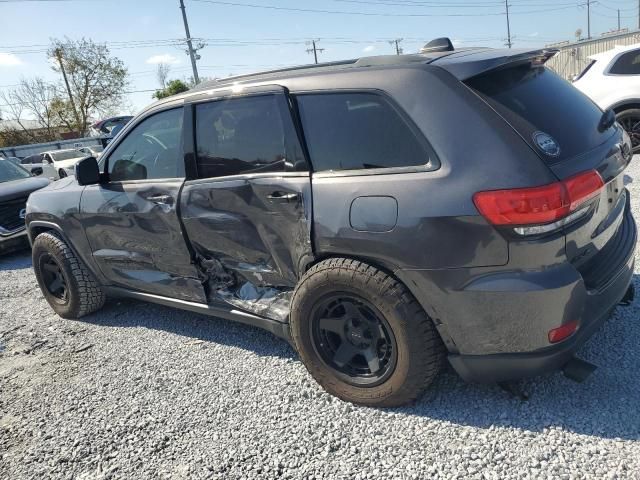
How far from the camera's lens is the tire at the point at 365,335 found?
233cm

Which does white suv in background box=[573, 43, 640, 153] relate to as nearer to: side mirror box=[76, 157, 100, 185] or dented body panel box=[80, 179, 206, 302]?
dented body panel box=[80, 179, 206, 302]

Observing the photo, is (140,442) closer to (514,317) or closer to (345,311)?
(345,311)

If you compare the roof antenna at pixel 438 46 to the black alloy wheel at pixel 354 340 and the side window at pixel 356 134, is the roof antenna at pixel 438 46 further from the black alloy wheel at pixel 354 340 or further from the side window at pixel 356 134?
the black alloy wheel at pixel 354 340

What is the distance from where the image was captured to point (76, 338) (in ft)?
13.1

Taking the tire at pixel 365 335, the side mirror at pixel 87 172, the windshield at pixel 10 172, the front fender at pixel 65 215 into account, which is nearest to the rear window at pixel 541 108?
the tire at pixel 365 335

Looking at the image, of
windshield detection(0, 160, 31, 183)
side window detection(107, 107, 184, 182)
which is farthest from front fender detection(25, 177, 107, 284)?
windshield detection(0, 160, 31, 183)

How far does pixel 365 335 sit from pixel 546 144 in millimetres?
1254

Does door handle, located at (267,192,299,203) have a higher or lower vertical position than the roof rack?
lower

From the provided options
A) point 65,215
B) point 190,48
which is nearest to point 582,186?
point 65,215

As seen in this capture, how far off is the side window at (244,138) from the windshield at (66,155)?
18.8 metres

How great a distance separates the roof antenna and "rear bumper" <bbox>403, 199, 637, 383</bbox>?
56.3 inches

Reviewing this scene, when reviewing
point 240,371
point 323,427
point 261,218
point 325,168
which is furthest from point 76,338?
point 325,168

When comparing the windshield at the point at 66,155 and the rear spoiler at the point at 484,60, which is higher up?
the rear spoiler at the point at 484,60

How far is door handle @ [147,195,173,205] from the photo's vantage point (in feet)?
10.5
